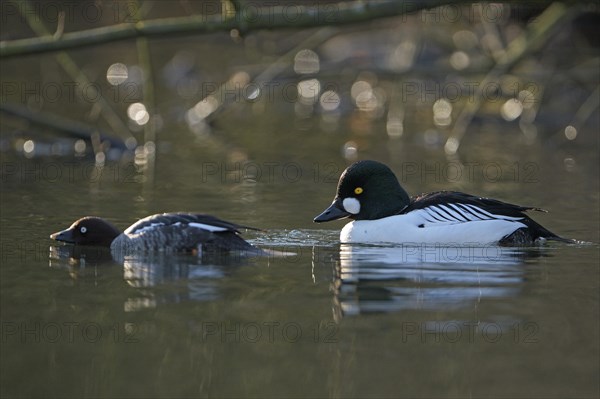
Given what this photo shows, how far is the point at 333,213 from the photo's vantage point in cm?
1038

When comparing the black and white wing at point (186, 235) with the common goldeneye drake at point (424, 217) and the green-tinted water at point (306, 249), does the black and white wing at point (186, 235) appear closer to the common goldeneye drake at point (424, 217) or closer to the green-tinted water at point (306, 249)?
the green-tinted water at point (306, 249)

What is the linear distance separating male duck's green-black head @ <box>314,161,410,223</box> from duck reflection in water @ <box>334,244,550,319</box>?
45 centimetres

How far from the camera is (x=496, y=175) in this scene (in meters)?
14.3

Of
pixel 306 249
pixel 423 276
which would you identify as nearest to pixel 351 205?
pixel 306 249

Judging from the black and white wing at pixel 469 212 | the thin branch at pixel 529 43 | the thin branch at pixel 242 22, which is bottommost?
the black and white wing at pixel 469 212

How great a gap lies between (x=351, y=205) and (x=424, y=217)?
681mm

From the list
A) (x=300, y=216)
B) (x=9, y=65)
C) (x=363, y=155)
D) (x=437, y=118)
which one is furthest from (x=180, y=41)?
(x=300, y=216)

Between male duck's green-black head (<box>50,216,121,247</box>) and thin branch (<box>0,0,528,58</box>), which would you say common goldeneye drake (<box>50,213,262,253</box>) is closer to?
male duck's green-black head (<box>50,216,121,247</box>)

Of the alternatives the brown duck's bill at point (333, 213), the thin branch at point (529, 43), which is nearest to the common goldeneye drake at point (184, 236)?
the brown duck's bill at point (333, 213)

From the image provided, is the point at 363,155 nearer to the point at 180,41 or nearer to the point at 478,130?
the point at 478,130

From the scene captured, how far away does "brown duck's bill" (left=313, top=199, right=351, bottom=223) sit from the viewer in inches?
406

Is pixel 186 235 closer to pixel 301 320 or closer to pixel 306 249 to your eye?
pixel 306 249

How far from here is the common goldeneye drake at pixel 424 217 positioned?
33.1ft

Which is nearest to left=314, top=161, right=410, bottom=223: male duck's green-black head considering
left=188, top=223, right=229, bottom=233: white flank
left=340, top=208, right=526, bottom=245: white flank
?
left=340, top=208, right=526, bottom=245: white flank
